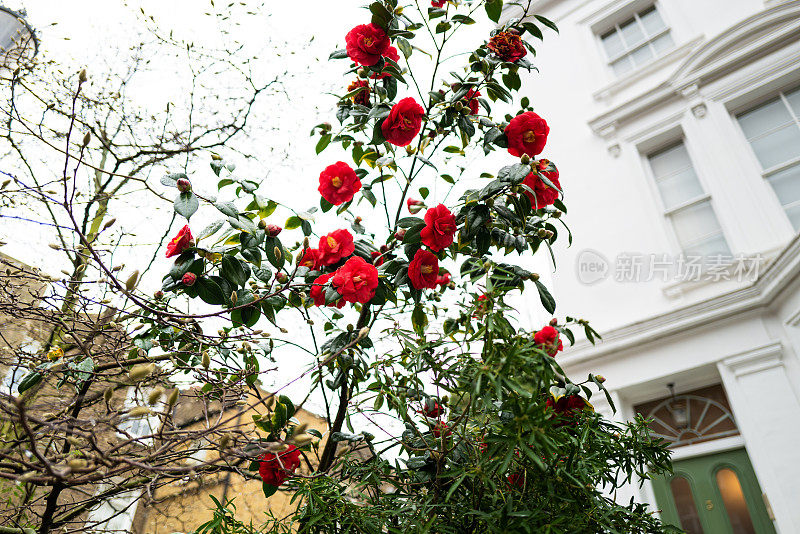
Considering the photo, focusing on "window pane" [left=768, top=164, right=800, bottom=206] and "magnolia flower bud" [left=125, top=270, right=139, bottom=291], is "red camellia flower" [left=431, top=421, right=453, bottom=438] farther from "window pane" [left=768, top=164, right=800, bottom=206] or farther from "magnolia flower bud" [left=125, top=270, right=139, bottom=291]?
"window pane" [left=768, top=164, right=800, bottom=206]

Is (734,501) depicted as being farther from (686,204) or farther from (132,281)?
(132,281)

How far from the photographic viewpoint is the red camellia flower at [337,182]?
4.45 ft

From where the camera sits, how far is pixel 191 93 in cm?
344

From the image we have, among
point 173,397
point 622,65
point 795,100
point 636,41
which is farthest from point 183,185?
point 636,41

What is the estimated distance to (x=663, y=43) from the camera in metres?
4.68

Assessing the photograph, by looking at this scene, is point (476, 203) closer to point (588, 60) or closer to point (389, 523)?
point (389, 523)

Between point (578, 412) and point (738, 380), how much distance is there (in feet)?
8.98

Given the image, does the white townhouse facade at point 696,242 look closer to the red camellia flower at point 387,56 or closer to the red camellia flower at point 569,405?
the red camellia flower at point 569,405

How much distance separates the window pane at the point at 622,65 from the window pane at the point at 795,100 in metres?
1.45

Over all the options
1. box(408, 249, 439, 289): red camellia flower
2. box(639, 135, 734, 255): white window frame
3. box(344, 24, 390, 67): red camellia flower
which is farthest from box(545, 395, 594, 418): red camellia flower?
box(639, 135, 734, 255): white window frame

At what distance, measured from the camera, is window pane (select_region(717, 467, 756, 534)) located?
9.84ft

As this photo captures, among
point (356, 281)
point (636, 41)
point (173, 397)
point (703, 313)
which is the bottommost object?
point (173, 397)

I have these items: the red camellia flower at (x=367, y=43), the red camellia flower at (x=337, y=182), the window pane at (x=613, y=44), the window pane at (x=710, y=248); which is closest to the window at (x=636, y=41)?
the window pane at (x=613, y=44)

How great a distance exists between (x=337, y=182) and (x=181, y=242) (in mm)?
472
